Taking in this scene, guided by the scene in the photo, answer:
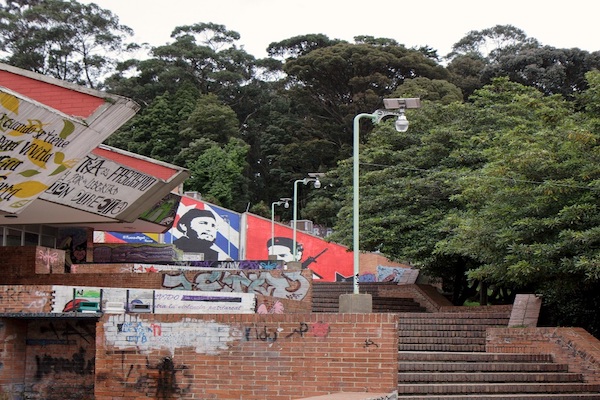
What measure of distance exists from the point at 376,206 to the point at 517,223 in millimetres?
11762

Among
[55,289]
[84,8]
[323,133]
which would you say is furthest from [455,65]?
[55,289]

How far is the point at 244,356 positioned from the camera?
1297 centimetres

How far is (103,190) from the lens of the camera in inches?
972

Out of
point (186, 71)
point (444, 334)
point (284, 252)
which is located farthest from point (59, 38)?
point (444, 334)

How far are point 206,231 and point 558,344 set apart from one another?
3379 centimetres

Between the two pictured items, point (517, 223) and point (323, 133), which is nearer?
point (517, 223)

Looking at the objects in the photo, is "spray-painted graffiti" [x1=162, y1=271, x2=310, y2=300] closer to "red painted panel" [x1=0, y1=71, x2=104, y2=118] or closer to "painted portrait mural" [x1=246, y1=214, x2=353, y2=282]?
"red painted panel" [x1=0, y1=71, x2=104, y2=118]

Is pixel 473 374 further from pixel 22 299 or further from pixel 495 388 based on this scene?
pixel 22 299

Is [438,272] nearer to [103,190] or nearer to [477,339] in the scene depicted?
[477,339]

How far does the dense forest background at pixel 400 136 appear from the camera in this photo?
1936cm

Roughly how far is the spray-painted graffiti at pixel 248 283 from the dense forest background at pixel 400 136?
4307mm

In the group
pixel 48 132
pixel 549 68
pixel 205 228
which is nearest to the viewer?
pixel 48 132

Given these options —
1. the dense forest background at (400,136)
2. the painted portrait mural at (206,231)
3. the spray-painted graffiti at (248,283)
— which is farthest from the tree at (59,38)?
the spray-painted graffiti at (248,283)

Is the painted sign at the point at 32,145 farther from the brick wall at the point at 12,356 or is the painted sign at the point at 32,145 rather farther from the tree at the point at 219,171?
the tree at the point at 219,171
